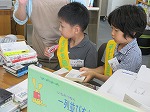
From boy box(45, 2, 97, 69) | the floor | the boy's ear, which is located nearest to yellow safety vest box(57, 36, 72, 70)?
boy box(45, 2, 97, 69)

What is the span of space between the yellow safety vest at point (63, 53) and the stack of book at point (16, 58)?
0.91ft

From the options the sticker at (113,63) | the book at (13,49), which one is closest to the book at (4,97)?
the book at (13,49)

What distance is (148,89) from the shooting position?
872 millimetres

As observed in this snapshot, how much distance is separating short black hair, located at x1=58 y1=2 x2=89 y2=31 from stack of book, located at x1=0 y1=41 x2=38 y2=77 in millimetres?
376

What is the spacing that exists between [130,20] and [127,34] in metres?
0.09

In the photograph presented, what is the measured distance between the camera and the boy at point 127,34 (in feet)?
4.49

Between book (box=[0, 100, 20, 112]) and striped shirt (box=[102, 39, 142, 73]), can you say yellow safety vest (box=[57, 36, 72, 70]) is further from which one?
book (box=[0, 100, 20, 112])

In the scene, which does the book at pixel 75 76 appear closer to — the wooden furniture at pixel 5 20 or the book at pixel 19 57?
the book at pixel 19 57

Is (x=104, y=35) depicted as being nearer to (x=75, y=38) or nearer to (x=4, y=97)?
(x=75, y=38)

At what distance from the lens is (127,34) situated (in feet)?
4.57

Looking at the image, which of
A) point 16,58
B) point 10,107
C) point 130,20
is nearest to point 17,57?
point 16,58

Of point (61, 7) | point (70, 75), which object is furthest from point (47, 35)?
point (70, 75)

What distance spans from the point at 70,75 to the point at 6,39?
2.20ft

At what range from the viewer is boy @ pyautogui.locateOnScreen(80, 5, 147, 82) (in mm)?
1367
